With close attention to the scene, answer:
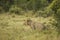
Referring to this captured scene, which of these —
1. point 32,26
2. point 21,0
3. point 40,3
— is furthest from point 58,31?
point 21,0

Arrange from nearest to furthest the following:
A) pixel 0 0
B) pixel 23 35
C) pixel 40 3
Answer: pixel 23 35 → pixel 40 3 → pixel 0 0

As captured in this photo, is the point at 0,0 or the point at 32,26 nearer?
the point at 32,26

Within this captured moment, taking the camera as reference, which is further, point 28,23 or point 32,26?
point 28,23

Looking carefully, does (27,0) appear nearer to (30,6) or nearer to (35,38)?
(30,6)

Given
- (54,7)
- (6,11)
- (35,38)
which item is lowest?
(6,11)

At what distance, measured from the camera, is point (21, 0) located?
1728 centimetres

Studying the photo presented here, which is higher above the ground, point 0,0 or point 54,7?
point 54,7

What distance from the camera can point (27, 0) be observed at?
57.1 feet

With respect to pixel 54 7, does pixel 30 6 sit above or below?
below

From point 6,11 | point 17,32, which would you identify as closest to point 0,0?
point 6,11

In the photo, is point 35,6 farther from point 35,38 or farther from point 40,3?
point 35,38

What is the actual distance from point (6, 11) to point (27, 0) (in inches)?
98.2

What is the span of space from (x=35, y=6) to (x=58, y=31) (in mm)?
8207

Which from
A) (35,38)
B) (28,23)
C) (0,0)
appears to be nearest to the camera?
(35,38)
